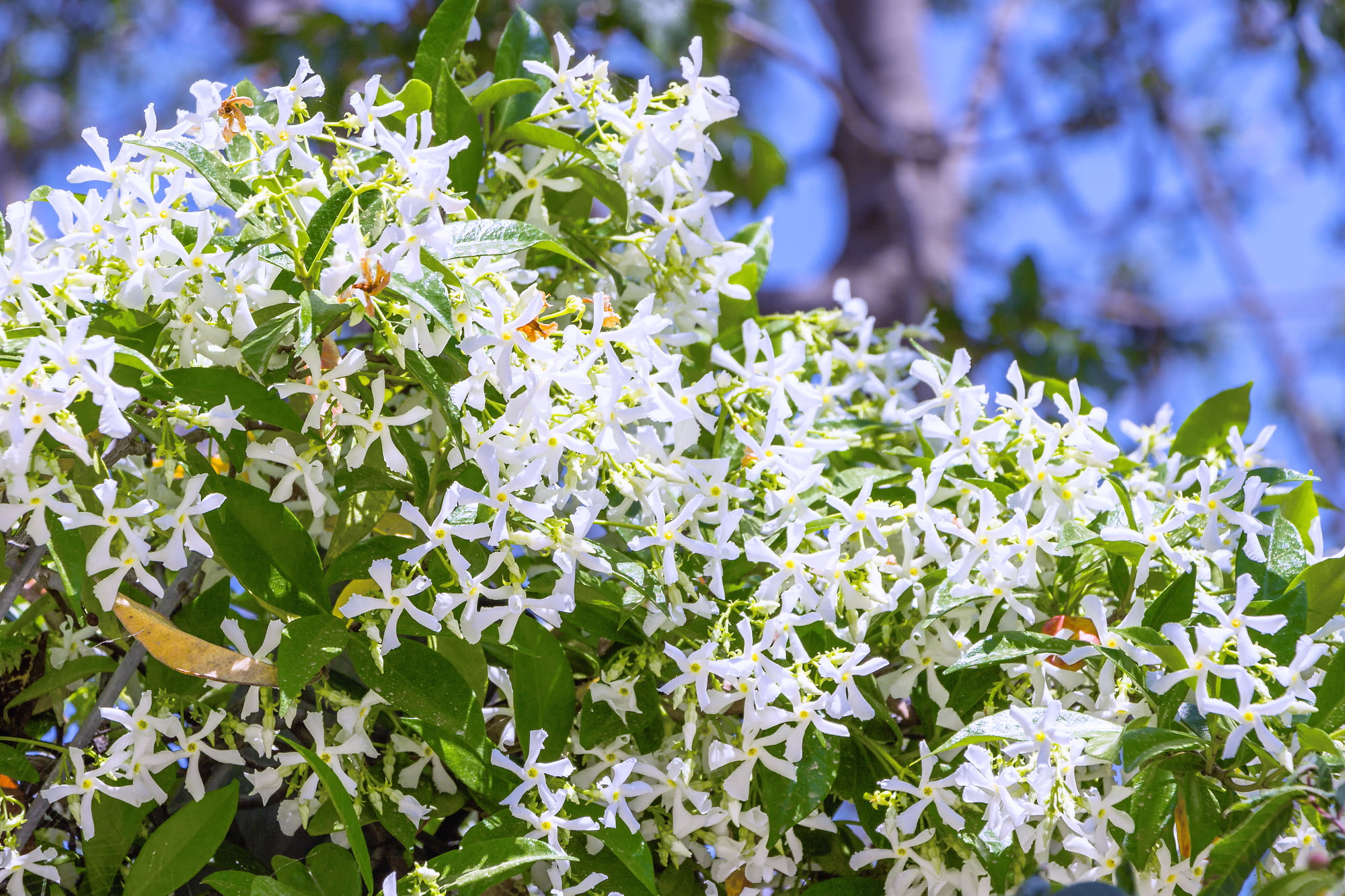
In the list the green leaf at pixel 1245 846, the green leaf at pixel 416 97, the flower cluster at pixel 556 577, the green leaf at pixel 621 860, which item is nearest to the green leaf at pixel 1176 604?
the flower cluster at pixel 556 577

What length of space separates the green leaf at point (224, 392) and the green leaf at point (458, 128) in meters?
0.22

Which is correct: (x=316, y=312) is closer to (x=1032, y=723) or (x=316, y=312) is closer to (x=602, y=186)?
(x=602, y=186)

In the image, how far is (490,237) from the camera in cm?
65

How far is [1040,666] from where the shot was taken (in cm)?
68

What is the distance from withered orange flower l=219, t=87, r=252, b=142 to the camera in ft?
2.16

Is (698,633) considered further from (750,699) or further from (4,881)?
(4,881)

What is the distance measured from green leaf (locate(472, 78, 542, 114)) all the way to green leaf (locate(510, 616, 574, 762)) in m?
0.36

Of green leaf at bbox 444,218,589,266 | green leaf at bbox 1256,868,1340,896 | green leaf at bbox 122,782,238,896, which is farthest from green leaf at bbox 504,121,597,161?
green leaf at bbox 1256,868,1340,896

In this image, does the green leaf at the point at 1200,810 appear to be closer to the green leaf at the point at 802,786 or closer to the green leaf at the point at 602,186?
the green leaf at the point at 802,786

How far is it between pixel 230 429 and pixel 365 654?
15 centimetres

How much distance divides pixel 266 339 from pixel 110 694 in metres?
0.22

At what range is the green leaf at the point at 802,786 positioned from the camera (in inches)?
25.6

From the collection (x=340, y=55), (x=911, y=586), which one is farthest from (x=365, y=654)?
(x=340, y=55)

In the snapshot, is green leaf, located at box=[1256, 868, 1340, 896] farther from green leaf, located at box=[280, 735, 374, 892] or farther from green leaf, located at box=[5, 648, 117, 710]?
green leaf, located at box=[5, 648, 117, 710]
